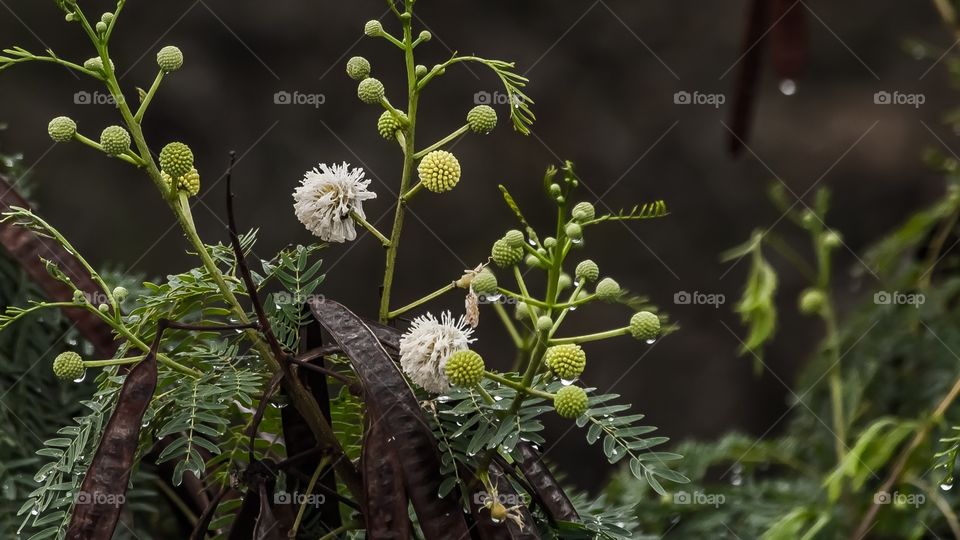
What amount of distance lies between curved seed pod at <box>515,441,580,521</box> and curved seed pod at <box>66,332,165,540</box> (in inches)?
6.4

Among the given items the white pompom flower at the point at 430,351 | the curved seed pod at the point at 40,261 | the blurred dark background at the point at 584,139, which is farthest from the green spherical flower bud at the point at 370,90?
the blurred dark background at the point at 584,139

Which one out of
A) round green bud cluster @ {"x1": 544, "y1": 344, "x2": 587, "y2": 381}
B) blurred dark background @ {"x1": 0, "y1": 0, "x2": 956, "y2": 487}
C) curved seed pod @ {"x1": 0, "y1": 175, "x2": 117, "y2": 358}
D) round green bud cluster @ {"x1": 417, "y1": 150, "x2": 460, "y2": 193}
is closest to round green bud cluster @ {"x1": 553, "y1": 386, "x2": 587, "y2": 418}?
round green bud cluster @ {"x1": 544, "y1": 344, "x2": 587, "y2": 381}

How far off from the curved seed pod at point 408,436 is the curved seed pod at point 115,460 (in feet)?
0.27

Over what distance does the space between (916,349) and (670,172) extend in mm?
1134

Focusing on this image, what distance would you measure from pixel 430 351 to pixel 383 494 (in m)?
0.06

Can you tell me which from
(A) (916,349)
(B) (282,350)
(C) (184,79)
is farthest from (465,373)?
(C) (184,79)

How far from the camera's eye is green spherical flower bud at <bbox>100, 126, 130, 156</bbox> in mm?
474

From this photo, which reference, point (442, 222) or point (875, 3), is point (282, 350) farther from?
point (875, 3)

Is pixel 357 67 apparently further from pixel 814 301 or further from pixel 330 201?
pixel 814 301

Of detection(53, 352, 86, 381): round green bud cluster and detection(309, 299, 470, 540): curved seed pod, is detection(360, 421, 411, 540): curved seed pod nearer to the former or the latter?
detection(309, 299, 470, 540): curved seed pod

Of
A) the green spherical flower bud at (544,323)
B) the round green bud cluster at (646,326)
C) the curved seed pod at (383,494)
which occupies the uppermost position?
the round green bud cluster at (646,326)

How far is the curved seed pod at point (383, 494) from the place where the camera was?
0.48 m

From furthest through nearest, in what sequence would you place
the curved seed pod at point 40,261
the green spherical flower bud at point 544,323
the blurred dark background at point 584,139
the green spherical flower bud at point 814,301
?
1. the blurred dark background at point 584,139
2. the green spherical flower bud at point 814,301
3. the curved seed pod at point 40,261
4. the green spherical flower bud at point 544,323

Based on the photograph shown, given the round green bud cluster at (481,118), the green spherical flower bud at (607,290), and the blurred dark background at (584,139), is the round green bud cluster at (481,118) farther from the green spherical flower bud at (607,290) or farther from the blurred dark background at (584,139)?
the blurred dark background at (584,139)
